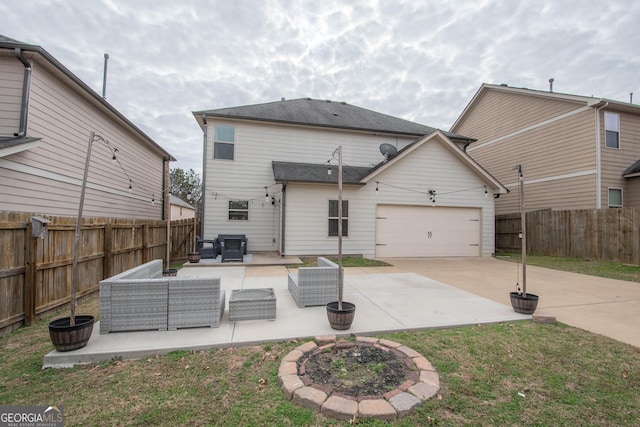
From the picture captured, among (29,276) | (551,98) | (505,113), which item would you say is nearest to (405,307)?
(29,276)

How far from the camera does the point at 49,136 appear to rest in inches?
264

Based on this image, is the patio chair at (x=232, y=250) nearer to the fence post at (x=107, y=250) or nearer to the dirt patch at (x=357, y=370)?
the fence post at (x=107, y=250)

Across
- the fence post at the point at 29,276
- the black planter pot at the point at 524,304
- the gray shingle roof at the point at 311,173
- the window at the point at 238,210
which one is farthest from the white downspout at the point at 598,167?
the fence post at the point at 29,276

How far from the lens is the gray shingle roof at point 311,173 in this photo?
34.1 ft

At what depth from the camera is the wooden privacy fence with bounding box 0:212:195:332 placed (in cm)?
378

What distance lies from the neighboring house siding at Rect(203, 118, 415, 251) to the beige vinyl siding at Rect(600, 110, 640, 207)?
11.3 m

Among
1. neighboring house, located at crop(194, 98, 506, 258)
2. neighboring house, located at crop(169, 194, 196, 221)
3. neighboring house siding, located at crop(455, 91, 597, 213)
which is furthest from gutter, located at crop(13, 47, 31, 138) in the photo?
neighboring house siding, located at crop(455, 91, 597, 213)

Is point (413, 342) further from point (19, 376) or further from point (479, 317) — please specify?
point (19, 376)

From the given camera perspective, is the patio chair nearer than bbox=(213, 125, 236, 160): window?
Yes

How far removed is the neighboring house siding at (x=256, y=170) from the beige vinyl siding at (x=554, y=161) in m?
10.0

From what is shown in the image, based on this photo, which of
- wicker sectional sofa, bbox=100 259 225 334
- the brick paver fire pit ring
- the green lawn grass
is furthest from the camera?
the green lawn grass

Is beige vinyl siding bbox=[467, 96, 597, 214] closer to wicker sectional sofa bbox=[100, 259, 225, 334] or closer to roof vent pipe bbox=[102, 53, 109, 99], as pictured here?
wicker sectional sofa bbox=[100, 259, 225, 334]

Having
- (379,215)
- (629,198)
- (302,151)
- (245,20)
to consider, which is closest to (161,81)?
(245,20)

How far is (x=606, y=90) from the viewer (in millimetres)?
18766
